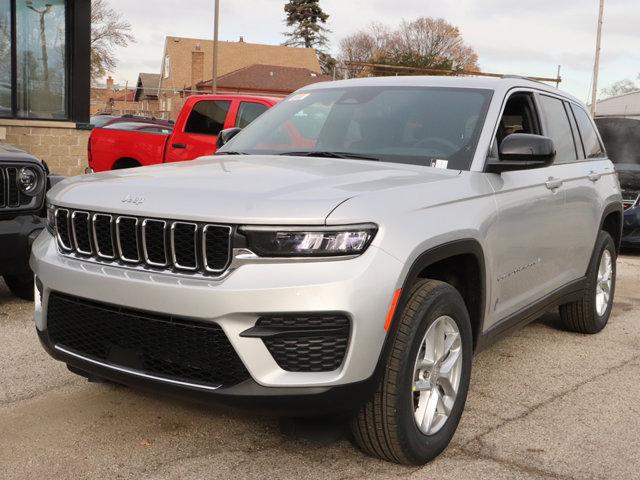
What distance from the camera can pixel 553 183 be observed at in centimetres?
469

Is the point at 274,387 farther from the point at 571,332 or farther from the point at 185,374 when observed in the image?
the point at 571,332

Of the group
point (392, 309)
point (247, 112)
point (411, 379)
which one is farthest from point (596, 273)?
point (247, 112)

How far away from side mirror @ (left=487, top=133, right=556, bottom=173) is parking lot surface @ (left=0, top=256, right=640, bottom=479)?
4.35 ft

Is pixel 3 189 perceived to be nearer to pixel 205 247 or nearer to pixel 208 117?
pixel 205 247

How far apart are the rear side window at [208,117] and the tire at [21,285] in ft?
14.1

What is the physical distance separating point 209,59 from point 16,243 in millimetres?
56366

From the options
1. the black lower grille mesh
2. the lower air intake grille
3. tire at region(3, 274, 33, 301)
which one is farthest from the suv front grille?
the lower air intake grille

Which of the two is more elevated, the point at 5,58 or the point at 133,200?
Answer: the point at 5,58

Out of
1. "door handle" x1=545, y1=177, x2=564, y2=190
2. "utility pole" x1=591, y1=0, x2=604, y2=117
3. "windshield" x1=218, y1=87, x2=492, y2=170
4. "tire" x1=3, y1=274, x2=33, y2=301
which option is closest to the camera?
"windshield" x1=218, y1=87, x2=492, y2=170

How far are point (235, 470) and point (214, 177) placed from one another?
50.4 inches

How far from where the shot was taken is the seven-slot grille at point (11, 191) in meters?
5.72

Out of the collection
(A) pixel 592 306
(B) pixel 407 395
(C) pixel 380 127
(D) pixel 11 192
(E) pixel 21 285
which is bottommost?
(E) pixel 21 285

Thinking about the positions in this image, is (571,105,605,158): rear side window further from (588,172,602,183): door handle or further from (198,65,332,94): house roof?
(198,65,332,94): house roof

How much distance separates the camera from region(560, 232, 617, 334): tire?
5.66m
